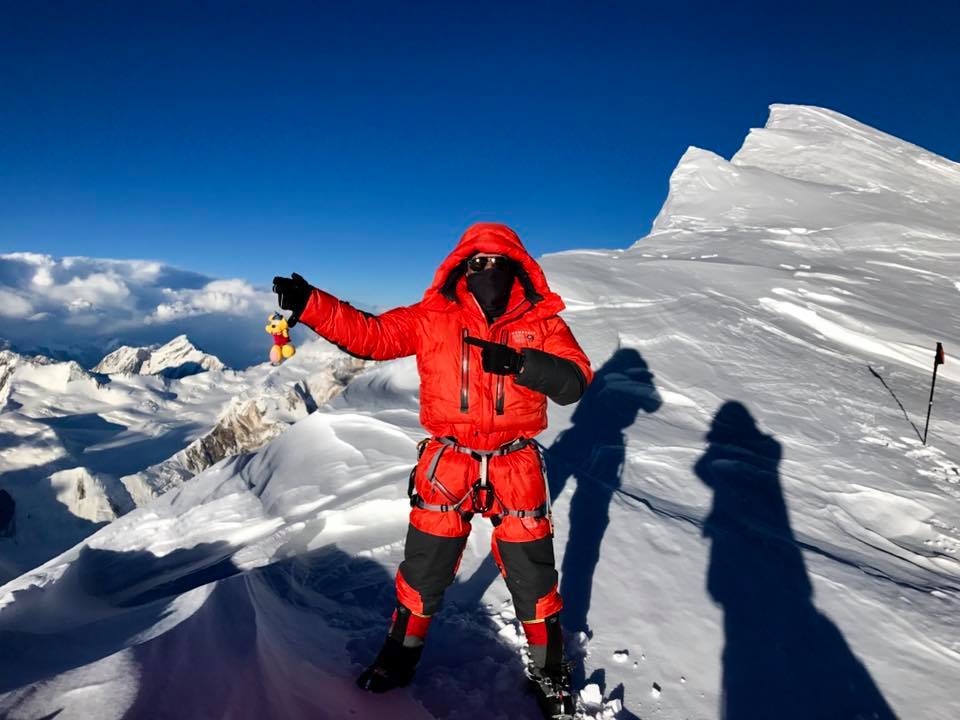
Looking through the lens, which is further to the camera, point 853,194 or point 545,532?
point 853,194

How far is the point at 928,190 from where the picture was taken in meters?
28.0

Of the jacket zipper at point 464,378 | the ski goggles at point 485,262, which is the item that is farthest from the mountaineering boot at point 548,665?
the ski goggles at point 485,262

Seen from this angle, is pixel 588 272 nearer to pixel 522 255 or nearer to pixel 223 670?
pixel 522 255

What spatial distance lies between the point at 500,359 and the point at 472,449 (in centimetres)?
71

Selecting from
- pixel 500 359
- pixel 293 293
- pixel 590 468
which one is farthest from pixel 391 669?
pixel 590 468

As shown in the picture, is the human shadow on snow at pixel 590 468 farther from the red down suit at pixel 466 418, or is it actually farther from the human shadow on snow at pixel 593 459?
the red down suit at pixel 466 418

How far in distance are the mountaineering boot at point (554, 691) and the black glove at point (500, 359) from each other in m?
1.84

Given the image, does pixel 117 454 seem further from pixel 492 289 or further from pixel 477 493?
pixel 492 289

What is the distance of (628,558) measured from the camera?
14.0ft

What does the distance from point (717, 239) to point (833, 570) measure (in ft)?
60.8

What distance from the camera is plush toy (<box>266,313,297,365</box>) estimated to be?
3.12 m

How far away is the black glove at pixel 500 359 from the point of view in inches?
108

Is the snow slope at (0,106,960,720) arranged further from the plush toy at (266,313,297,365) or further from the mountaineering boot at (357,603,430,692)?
the plush toy at (266,313,297,365)

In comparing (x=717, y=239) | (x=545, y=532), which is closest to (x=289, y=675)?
(x=545, y=532)
